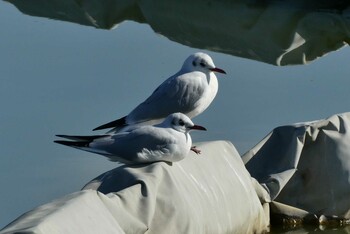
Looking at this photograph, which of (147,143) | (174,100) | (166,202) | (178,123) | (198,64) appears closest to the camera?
(166,202)

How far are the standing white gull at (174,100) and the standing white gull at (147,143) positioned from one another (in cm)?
31

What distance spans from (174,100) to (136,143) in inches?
27.4

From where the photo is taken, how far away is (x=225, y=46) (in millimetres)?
3330

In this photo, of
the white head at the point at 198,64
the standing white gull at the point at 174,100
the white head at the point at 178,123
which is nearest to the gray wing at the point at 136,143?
the white head at the point at 178,123

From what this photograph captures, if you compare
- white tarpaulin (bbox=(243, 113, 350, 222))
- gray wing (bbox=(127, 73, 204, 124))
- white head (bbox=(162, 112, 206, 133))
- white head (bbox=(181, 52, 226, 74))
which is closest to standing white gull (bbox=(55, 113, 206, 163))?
white head (bbox=(162, 112, 206, 133))

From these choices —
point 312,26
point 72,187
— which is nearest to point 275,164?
point 72,187

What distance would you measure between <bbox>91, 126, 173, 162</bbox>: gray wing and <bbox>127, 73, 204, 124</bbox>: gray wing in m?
0.48

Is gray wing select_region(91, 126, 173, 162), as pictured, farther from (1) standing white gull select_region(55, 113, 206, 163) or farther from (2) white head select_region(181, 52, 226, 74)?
(2) white head select_region(181, 52, 226, 74)

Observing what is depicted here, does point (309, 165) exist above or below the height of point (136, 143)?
below

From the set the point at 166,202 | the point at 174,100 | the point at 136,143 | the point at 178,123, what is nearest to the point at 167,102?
the point at 174,100

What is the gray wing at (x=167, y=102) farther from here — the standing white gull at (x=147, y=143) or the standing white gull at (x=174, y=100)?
the standing white gull at (x=147, y=143)

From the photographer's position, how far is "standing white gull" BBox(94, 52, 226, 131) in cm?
550

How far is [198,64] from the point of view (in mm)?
5891

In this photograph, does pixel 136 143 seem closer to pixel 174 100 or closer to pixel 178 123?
pixel 178 123
